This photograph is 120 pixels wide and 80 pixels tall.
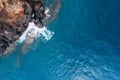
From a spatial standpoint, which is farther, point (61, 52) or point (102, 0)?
point (102, 0)

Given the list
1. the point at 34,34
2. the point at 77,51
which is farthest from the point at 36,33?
the point at 77,51

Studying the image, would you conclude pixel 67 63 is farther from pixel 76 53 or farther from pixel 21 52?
pixel 21 52

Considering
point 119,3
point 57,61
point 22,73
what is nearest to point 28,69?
point 22,73

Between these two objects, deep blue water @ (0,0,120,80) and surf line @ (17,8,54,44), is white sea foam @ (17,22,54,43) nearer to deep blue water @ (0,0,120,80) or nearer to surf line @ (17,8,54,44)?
surf line @ (17,8,54,44)

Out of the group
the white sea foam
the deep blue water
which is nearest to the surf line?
the white sea foam

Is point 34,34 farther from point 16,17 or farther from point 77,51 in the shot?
point 77,51

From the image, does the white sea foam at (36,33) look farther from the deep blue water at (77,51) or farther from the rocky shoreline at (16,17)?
the deep blue water at (77,51)
